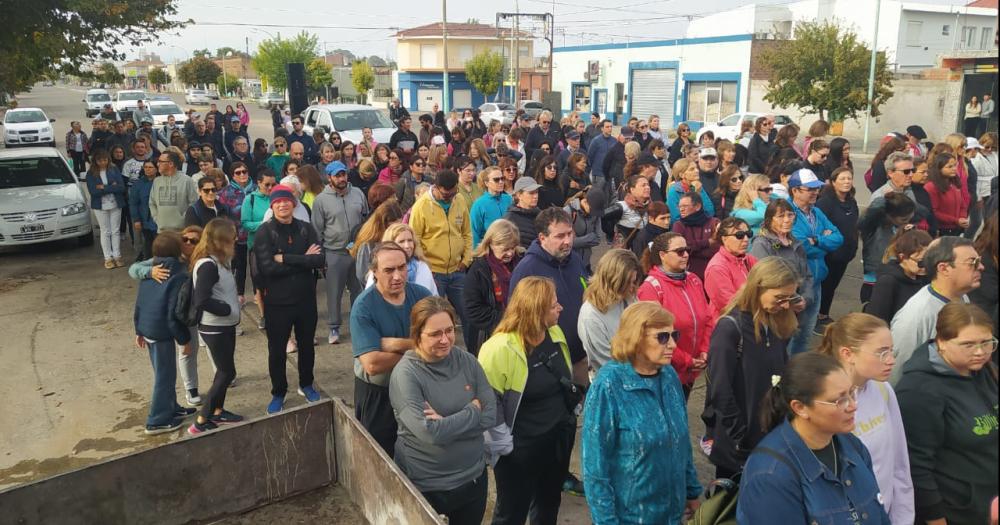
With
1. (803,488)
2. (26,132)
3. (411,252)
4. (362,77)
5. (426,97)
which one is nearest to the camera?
(803,488)

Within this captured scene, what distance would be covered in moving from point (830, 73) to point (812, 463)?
29.7 metres

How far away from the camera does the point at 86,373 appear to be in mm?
6875

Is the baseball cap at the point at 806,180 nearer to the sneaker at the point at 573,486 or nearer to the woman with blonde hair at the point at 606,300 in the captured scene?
the woman with blonde hair at the point at 606,300

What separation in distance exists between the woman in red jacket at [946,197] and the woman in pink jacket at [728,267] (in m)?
4.02

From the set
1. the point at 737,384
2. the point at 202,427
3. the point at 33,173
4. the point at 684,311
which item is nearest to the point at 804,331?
the point at 684,311

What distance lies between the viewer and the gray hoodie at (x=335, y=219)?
701cm

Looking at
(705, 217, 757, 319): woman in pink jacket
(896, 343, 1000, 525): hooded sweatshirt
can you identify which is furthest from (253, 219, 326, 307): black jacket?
(896, 343, 1000, 525): hooded sweatshirt

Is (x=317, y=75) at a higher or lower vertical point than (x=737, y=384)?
higher

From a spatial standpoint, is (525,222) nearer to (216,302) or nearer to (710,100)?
(216,302)

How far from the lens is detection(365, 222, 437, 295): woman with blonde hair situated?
16.3ft

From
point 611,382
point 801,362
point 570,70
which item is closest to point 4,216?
point 611,382

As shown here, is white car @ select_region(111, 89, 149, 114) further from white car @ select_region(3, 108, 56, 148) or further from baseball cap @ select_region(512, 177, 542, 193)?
baseball cap @ select_region(512, 177, 542, 193)

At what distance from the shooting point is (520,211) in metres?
6.21

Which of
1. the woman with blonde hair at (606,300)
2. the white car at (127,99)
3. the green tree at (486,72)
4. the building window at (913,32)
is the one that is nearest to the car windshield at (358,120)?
the woman with blonde hair at (606,300)
